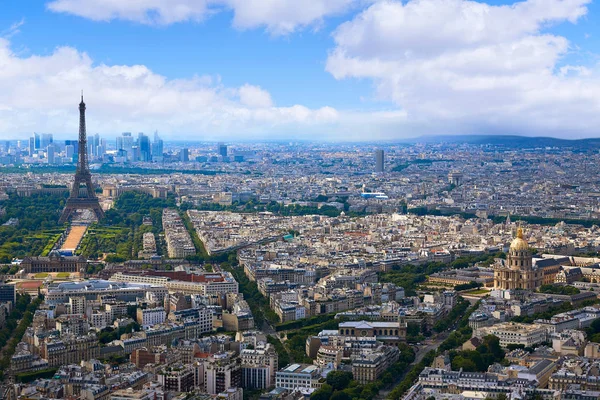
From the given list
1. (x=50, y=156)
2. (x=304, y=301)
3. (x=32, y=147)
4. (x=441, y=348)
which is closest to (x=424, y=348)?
(x=441, y=348)

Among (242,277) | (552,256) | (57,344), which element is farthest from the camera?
(552,256)

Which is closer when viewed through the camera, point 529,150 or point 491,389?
point 491,389

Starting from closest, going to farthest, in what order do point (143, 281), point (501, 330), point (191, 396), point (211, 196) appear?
point (191, 396) → point (501, 330) → point (143, 281) → point (211, 196)

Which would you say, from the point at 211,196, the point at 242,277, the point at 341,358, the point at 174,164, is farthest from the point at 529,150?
the point at 341,358

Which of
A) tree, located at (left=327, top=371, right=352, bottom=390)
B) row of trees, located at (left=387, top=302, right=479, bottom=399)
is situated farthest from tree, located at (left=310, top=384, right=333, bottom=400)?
row of trees, located at (left=387, top=302, right=479, bottom=399)

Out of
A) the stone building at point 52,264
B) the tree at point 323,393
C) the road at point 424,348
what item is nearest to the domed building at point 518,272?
the road at point 424,348

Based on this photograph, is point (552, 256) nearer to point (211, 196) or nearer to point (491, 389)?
point (491, 389)

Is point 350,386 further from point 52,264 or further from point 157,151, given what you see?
point 157,151
